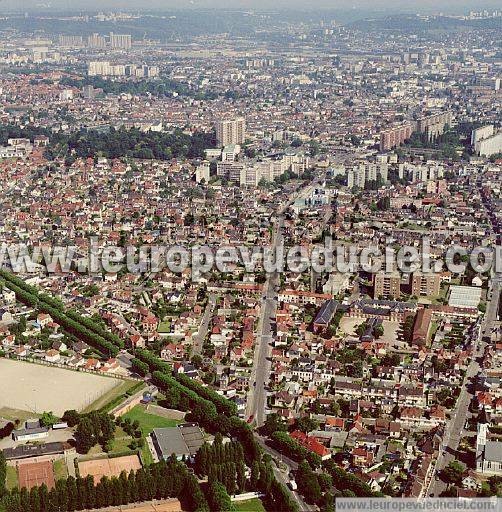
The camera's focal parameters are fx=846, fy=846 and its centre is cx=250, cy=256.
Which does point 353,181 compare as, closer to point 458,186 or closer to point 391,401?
point 458,186

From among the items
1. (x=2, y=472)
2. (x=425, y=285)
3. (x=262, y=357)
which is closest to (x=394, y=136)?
(x=425, y=285)

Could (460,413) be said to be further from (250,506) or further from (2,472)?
(2,472)

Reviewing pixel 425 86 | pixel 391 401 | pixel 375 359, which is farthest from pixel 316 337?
pixel 425 86

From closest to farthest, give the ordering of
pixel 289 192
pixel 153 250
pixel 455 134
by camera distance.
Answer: pixel 153 250 < pixel 289 192 < pixel 455 134

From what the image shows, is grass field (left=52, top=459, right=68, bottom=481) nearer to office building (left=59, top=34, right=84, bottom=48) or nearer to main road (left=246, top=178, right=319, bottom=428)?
main road (left=246, top=178, right=319, bottom=428)

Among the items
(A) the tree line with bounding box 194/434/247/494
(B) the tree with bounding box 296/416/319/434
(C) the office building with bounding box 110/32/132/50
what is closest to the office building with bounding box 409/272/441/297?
(B) the tree with bounding box 296/416/319/434

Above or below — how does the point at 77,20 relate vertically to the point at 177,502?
above

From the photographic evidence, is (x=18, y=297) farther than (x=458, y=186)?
No
